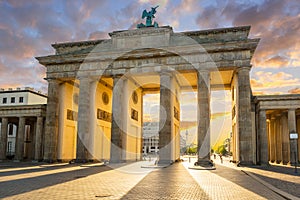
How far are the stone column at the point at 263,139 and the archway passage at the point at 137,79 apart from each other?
7.63 ft

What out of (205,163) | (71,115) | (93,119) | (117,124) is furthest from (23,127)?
(205,163)

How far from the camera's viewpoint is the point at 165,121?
3325cm

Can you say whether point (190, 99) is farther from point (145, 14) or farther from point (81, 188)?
point (81, 188)

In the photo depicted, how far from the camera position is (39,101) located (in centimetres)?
6425

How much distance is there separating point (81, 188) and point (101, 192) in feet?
5.39

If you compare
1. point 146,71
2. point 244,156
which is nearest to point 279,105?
point 244,156

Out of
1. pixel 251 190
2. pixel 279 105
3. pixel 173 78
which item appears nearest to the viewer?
pixel 251 190

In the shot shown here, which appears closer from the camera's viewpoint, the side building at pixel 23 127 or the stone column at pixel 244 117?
the stone column at pixel 244 117

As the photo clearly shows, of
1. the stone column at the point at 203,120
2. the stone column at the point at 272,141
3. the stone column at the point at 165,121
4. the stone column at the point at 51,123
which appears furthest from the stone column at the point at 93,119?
the stone column at the point at 272,141

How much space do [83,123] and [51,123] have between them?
432 cm

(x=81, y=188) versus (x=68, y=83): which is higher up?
(x=68, y=83)

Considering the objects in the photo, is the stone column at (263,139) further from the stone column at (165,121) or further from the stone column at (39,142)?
the stone column at (39,142)

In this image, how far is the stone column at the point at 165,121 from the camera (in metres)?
32.7

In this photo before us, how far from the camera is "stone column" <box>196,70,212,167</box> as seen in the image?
31.4 meters
